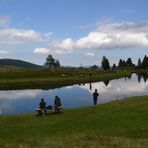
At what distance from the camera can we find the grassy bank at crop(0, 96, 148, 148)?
Answer: 24.0 metres

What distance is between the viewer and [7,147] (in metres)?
22.5

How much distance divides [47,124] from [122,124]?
270 inches

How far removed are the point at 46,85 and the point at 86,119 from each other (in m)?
83.8

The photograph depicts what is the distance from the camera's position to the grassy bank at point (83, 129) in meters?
24.0

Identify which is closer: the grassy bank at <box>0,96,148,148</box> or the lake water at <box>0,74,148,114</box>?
the grassy bank at <box>0,96,148,148</box>

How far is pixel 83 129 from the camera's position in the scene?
32.1m

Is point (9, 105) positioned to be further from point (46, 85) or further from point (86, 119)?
point (46, 85)

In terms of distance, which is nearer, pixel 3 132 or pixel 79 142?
pixel 79 142

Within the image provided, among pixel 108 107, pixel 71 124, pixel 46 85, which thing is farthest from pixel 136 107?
pixel 46 85

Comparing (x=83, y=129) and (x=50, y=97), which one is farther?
(x=50, y=97)

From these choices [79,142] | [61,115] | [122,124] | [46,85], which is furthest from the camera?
[46,85]

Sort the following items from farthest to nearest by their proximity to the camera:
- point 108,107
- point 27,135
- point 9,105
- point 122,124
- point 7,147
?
point 9,105 → point 108,107 → point 122,124 → point 27,135 → point 7,147

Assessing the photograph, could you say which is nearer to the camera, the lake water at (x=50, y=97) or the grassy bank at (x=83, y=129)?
the grassy bank at (x=83, y=129)

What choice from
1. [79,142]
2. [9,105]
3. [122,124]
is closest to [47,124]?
[122,124]
